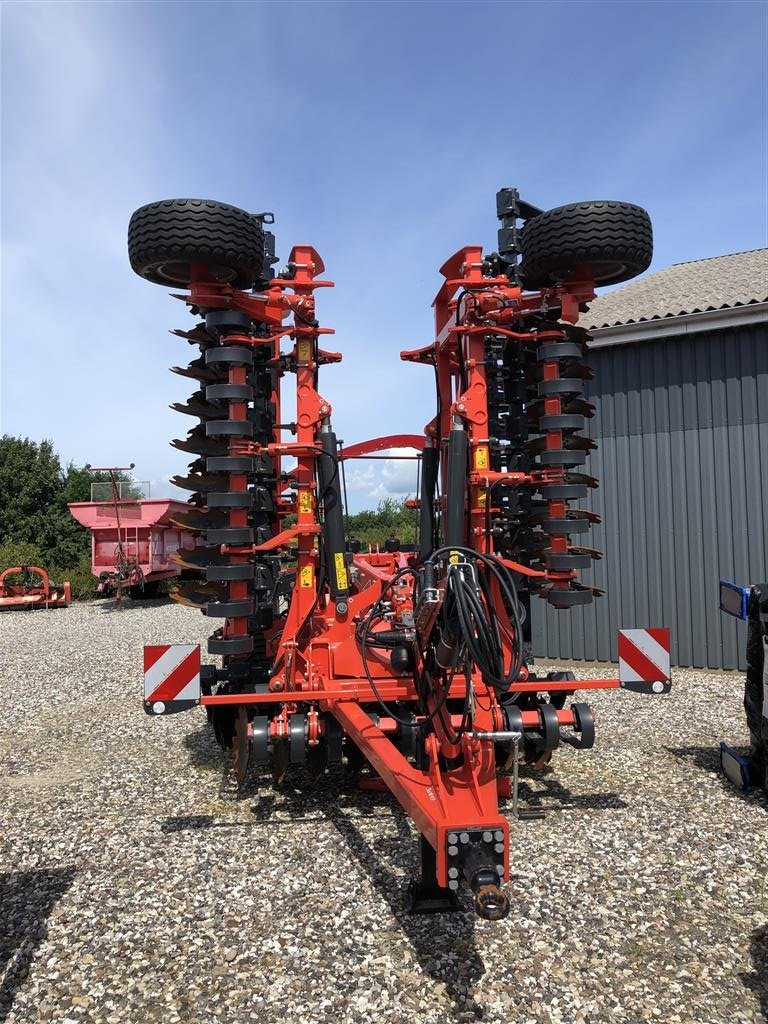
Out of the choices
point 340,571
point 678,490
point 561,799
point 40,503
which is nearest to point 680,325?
point 678,490

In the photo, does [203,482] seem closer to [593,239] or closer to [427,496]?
[427,496]

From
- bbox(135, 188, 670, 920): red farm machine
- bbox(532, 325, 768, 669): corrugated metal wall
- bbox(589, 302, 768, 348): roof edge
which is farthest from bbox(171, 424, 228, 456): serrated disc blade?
bbox(532, 325, 768, 669): corrugated metal wall

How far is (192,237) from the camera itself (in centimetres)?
419

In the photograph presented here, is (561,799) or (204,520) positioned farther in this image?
(204,520)

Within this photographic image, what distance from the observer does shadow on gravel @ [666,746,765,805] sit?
454 cm

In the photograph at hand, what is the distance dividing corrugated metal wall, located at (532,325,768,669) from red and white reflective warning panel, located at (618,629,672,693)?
4759 mm

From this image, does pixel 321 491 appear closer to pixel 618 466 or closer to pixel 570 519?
pixel 570 519

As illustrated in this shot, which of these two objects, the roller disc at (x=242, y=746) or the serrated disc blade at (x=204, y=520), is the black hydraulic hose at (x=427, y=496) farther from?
the roller disc at (x=242, y=746)

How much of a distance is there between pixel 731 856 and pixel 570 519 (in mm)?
2113

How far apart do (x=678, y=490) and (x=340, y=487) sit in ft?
18.0

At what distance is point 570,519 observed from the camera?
468 centimetres

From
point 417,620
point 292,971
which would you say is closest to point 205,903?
point 292,971

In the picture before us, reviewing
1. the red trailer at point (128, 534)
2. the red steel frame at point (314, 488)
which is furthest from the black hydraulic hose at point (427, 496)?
the red trailer at point (128, 534)

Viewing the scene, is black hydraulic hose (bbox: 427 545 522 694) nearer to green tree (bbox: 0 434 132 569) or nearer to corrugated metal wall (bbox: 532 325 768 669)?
corrugated metal wall (bbox: 532 325 768 669)
